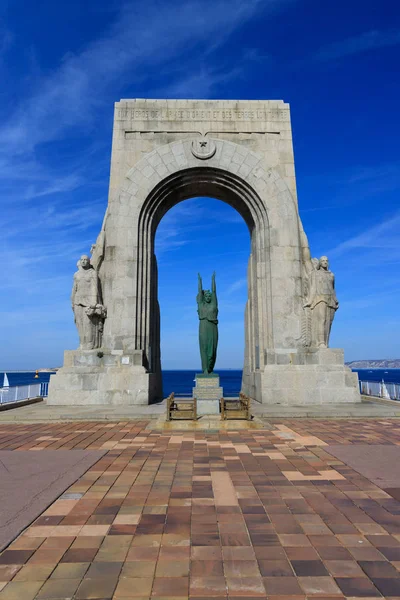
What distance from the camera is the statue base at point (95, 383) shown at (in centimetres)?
1308

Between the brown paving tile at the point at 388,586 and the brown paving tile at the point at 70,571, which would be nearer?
the brown paving tile at the point at 388,586

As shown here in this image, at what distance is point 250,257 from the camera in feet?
56.6

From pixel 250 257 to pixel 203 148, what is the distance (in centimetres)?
506

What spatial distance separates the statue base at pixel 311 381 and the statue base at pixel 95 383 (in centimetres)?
428

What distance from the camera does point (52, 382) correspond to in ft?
42.9

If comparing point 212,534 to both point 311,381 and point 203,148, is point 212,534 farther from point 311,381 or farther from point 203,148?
point 203,148

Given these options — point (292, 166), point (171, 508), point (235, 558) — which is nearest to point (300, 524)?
point (235, 558)

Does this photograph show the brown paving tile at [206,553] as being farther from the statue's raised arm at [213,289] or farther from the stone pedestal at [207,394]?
the statue's raised arm at [213,289]

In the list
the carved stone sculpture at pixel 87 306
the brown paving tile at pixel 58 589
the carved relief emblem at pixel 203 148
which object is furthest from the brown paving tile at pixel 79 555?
the carved relief emblem at pixel 203 148

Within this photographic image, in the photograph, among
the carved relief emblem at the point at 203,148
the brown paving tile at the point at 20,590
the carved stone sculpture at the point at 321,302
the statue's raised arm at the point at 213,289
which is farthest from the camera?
the carved relief emblem at the point at 203,148

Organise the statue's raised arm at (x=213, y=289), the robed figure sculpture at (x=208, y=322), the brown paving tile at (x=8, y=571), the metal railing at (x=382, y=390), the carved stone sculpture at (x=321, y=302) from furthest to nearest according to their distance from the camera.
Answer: the metal railing at (x=382, y=390) → the carved stone sculpture at (x=321, y=302) → the statue's raised arm at (x=213, y=289) → the robed figure sculpture at (x=208, y=322) → the brown paving tile at (x=8, y=571)

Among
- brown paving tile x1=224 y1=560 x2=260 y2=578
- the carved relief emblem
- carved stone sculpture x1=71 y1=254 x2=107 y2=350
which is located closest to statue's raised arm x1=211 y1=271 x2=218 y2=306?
carved stone sculpture x1=71 y1=254 x2=107 y2=350

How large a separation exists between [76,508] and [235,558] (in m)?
1.93

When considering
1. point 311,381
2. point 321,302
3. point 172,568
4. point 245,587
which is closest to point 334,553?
point 245,587
